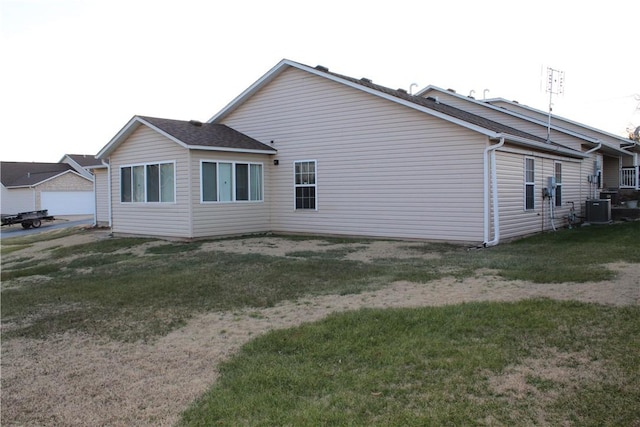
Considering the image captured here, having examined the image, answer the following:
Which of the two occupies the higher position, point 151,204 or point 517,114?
point 517,114

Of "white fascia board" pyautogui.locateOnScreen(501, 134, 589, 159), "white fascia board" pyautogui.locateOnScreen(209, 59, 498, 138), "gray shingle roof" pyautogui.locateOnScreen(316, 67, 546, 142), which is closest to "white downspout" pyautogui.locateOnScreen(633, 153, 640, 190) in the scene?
→ "white fascia board" pyautogui.locateOnScreen(501, 134, 589, 159)

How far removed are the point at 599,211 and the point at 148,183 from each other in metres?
14.9

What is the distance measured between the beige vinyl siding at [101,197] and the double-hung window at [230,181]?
34.4 ft

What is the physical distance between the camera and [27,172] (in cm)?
4462

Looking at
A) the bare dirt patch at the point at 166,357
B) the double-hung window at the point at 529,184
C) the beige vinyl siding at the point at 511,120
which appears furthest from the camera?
the beige vinyl siding at the point at 511,120

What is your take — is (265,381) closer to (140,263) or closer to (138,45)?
(140,263)

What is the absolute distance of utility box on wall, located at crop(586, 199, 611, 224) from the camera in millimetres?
17484

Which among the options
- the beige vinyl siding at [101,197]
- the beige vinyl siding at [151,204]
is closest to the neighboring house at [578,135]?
the beige vinyl siding at [151,204]

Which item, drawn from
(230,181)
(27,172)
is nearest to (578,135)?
(230,181)

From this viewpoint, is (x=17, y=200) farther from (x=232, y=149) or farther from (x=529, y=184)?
(x=529, y=184)

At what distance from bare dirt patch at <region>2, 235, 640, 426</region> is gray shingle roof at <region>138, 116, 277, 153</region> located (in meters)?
8.93

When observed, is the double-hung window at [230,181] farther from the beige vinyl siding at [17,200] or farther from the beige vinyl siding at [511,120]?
the beige vinyl siding at [17,200]

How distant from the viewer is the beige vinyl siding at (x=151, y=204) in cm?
1476

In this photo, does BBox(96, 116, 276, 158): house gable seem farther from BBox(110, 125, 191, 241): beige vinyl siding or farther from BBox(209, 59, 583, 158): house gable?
BBox(209, 59, 583, 158): house gable
